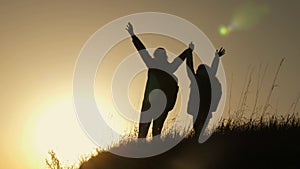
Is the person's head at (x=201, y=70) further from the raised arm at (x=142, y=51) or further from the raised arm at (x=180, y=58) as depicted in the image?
the raised arm at (x=142, y=51)

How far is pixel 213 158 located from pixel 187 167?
352 mm

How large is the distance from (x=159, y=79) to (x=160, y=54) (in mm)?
408

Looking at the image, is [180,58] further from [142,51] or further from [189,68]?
[142,51]

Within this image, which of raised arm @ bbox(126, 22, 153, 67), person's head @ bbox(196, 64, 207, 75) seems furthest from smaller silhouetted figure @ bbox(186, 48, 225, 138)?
raised arm @ bbox(126, 22, 153, 67)

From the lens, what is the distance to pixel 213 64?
9961 mm

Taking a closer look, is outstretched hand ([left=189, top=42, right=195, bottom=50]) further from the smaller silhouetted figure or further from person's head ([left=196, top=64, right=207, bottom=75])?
person's head ([left=196, top=64, right=207, bottom=75])

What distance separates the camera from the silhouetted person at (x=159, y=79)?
9.53m

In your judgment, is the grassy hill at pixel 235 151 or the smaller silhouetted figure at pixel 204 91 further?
the smaller silhouetted figure at pixel 204 91

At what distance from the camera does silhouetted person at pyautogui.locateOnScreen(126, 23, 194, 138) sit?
31.3ft

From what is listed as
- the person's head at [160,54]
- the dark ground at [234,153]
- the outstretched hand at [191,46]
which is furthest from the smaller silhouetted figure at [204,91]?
the dark ground at [234,153]

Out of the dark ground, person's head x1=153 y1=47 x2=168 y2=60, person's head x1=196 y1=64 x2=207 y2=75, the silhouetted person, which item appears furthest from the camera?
person's head x1=196 y1=64 x2=207 y2=75

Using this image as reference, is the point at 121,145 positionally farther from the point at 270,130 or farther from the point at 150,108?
the point at 270,130

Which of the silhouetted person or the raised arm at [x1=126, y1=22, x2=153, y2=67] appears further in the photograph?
the raised arm at [x1=126, y1=22, x2=153, y2=67]

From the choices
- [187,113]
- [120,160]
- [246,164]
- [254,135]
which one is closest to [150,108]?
[187,113]
